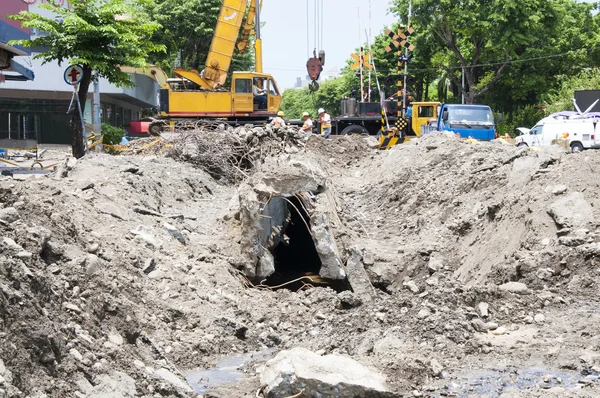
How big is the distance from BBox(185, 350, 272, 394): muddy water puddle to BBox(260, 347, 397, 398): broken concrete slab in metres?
0.84

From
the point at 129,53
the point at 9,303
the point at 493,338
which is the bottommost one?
the point at 493,338

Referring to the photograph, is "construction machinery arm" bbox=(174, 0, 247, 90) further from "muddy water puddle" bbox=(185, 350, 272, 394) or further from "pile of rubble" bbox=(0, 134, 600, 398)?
"muddy water puddle" bbox=(185, 350, 272, 394)

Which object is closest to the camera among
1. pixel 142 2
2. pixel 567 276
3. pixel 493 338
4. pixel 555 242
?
pixel 493 338

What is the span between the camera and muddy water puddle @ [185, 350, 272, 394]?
751cm

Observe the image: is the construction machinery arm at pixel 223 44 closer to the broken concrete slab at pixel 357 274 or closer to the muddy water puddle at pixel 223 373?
the broken concrete slab at pixel 357 274

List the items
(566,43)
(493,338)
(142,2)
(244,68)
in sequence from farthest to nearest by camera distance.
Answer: (244,68), (566,43), (142,2), (493,338)

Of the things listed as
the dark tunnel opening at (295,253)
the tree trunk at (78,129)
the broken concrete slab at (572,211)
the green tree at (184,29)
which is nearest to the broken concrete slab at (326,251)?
the dark tunnel opening at (295,253)

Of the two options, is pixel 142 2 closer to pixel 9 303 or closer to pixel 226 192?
pixel 226 192

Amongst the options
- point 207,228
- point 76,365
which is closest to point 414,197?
point 207,228

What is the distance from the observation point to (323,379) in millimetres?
6445

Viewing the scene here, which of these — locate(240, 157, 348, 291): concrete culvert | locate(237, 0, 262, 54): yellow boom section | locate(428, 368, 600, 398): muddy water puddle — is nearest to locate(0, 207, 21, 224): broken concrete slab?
locate(428, 368, 600, 398): muddy water puddle

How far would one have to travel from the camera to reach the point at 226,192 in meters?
18.2

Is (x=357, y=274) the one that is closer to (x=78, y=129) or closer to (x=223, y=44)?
(x=78, y=129)

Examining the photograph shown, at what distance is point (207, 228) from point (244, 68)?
44701 mm
